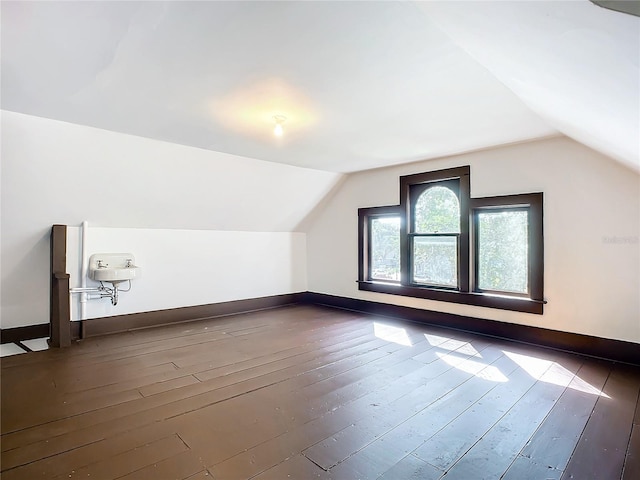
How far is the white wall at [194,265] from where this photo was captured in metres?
A: 4.25

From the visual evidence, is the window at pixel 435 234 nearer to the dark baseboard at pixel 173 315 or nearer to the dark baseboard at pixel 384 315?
the dark baseboard at pixel 384 315

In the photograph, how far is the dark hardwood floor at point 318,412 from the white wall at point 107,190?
3.50 ft

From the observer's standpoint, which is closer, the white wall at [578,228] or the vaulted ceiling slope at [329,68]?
the vaulted ceiling slope at [329,68]

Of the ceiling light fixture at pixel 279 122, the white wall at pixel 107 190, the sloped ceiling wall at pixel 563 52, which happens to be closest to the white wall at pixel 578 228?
the sloped ceiling wall at pixel 563 52

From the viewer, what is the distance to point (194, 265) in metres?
5.00

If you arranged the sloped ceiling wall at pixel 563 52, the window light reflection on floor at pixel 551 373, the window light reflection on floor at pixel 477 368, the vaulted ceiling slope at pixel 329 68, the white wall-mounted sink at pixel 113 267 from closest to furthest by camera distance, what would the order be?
the sloped ceiling wall at pixel 563 52 → the vaulted ceiling slope at pixel 329 68 → the window light reflection on floor at pixel 551 373 → the window light reflection on floor at pixel 477 368 → the white wall-mounted sink at pixel 113 267

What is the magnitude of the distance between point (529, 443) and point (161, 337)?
12.1 ft

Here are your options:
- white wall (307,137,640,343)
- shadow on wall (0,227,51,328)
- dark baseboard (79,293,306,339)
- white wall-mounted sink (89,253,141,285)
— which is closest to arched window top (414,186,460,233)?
white wall (307,137,640,343)

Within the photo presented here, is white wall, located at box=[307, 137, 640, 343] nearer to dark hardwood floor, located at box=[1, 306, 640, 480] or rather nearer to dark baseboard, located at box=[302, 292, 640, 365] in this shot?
dark baseboard, located at box=[302, 292, 640, 365]

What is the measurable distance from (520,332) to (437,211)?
173cm

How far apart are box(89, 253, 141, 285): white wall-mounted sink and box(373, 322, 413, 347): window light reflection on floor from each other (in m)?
3.00

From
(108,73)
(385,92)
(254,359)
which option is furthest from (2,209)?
(385,92)

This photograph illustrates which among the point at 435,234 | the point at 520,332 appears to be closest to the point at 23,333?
the point at 435,234

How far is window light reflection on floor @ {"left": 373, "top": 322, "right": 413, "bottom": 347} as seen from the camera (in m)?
3.90
